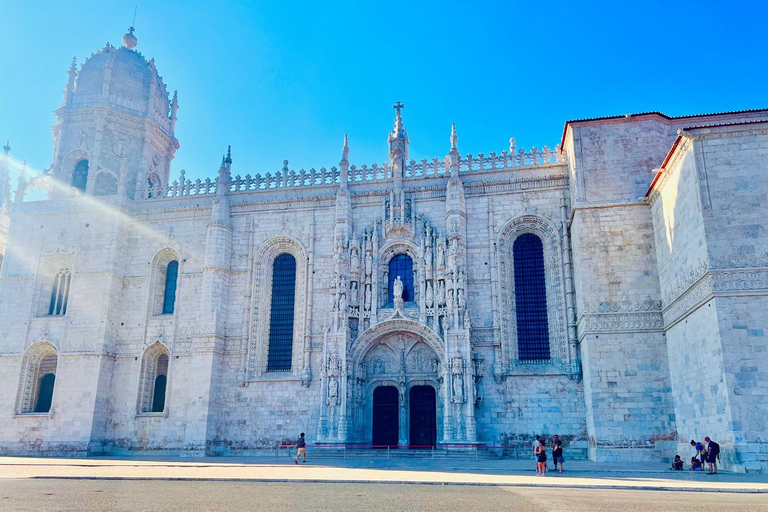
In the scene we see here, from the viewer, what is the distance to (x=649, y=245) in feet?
79.8

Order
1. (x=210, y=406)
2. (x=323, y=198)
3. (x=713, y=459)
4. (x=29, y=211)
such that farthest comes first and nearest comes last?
(x=29, y=211) → (x=323, y=198) → (x=210, y=406) → (x=713, y=459)

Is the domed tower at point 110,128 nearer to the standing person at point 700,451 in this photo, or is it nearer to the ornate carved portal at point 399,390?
the ornate carved portal at point 399,390

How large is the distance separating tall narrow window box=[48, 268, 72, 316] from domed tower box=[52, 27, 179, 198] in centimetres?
439

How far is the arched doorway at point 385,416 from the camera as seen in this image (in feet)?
89.4

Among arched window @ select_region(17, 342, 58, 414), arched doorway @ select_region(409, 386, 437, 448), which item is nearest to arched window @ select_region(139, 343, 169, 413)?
arched window @ select_region(17, 342, 58, 414)

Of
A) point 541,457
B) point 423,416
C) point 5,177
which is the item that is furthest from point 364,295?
point 5,177

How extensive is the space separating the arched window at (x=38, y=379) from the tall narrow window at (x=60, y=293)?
1854 mm

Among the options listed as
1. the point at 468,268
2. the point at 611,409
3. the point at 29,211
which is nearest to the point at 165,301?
the point at 29,211

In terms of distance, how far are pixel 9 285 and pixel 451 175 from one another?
74.0ft

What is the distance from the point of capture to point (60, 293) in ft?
103

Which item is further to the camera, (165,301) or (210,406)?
(165,301)

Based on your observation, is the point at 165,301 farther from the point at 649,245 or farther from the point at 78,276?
the point at 649,245

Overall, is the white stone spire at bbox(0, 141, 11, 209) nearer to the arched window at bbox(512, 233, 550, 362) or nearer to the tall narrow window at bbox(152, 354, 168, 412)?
the tall narrow window at bbox(152, 354, 168, 412)

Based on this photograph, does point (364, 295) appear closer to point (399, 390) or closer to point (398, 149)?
point (399, 390)
